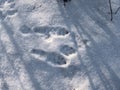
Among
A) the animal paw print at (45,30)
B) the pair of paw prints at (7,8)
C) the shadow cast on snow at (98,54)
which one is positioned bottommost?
the shadow cast on snow at (98,54)

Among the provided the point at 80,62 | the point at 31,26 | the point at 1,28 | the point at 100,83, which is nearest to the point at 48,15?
the point at 31,26

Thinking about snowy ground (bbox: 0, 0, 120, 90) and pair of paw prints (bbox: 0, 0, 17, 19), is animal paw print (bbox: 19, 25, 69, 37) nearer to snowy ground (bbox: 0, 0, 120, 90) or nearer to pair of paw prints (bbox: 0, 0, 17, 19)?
snowy ground (bbox: 0, 0, 120, 90)

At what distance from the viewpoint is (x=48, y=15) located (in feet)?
8.46

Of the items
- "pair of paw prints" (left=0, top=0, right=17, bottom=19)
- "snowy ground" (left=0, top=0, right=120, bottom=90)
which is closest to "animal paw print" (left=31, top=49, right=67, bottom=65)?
"snowy ground" (left=0, top=0, right=120, bottom=90)

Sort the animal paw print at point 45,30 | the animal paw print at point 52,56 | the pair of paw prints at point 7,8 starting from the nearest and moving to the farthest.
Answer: the animal paw print at point 52,56 < the animal paw print at point 45,30 < the pair of paw prints at point 7,8

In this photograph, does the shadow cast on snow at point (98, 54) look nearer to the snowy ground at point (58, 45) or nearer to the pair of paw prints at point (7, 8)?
the snowy ground at point (58, 45)

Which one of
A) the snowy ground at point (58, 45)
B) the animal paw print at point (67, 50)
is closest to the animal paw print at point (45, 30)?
the snowy ground at point (58, 45)

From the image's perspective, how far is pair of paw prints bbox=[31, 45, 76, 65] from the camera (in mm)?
2217

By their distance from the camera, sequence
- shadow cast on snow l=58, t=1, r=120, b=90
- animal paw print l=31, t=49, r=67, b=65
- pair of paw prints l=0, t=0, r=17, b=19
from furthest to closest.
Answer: pair of paw prints l=0, t=0, r=17, b=19, animal paw print l=31, t=49, r=67, b=65, shadow cast on snow l=58, t=1, r=120, b=90

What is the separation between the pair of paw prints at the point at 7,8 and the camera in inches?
105

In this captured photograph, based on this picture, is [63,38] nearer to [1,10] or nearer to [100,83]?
[100,83]

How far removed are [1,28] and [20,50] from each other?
13.7 inches

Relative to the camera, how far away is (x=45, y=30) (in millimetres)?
2484

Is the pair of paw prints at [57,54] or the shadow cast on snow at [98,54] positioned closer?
the shadow cast on snow at [98,54]
